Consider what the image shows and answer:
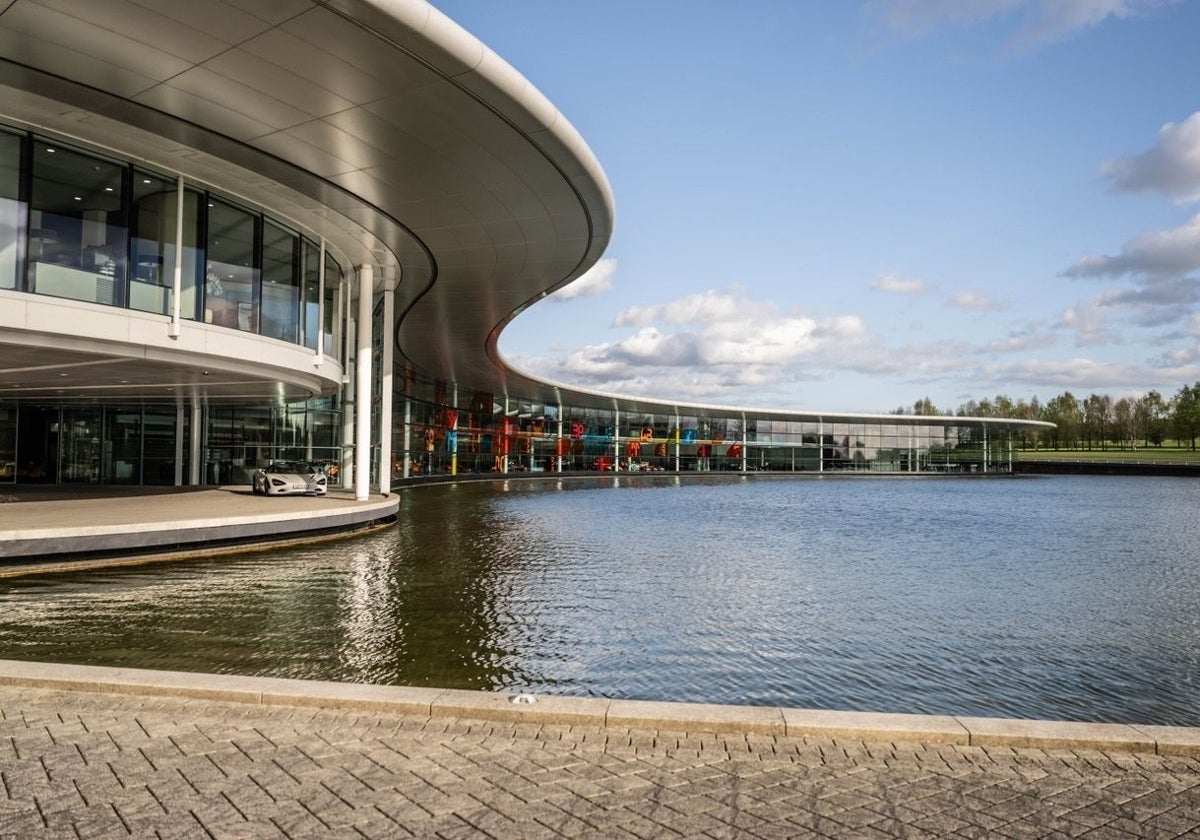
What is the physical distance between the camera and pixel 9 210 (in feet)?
43.1

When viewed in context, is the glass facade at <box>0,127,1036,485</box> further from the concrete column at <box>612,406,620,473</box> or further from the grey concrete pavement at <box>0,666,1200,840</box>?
the grey concrete pavement at <box>0,666,1200,840</box>

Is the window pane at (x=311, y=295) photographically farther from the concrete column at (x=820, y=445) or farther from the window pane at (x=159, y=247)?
the concrete column at (x=820, y=445)

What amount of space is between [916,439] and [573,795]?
89.8 meters

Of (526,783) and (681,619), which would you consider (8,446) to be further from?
(526,783)

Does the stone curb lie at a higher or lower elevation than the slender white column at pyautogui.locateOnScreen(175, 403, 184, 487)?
lower

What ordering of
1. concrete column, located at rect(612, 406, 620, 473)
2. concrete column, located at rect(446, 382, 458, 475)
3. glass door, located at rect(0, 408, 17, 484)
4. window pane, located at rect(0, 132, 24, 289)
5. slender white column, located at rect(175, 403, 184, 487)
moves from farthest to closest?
concrete column, located at rect(612, 406, 620, 473)
concrete column, located at rect(446, 382, 458, 475)
glass door, located at rect(0, 408, 17, 484)
slender white column, located at rect(175, 403, 184, 487)
window pane, located at rect(0, 132, 24, 289)

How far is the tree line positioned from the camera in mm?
111250


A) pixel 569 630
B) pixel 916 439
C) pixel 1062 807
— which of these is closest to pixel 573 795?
pixel 1062 807

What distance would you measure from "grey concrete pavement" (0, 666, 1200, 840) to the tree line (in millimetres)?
119575

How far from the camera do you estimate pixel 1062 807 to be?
171 inches

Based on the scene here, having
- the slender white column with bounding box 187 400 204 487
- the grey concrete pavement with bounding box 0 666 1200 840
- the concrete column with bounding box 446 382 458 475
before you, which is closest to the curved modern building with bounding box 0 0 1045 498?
the slender white column with bounding box 187 400 204 487

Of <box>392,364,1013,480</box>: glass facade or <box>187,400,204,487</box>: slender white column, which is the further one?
<box>392,364,1013,480</box>: glass facade

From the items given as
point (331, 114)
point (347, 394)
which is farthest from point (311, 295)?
point (331, 114)

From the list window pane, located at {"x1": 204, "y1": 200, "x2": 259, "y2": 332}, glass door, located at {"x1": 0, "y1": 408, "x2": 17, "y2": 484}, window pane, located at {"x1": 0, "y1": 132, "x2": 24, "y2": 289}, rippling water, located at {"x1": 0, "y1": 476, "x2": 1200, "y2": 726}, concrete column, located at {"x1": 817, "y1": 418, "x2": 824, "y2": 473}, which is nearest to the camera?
rippling water, located at {"x1": 0, "y1": 476, "x2": 1200, "y2": 726}
